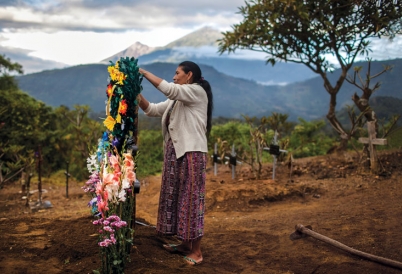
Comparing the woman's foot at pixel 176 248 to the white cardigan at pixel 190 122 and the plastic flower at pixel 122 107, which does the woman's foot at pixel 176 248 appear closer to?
the white cardigan at pixel 190 122

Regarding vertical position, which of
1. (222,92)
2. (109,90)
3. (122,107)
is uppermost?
(222,92)

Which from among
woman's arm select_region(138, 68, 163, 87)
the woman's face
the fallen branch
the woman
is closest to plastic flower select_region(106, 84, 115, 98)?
woman's arm select_region(138, 68, 163, 87)

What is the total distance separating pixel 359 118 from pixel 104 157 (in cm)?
691

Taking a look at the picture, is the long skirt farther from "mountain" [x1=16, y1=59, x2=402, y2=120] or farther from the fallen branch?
"mountain" [x1=16, y1=59, x2=402, y2=120]

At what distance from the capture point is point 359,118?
9070 millimetres

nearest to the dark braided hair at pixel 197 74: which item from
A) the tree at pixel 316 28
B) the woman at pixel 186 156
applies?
the woman at pixel 186 156

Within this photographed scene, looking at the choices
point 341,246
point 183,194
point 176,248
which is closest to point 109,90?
point 183,194

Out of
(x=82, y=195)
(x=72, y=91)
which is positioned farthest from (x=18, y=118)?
(x=72, y=91)

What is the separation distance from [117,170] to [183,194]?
1105mm

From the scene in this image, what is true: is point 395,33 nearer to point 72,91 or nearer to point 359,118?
point 359,118

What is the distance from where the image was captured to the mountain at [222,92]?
2180 inches

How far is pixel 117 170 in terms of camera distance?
334 centimetres

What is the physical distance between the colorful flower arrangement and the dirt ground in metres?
0.39

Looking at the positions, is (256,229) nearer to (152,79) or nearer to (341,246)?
(341,246)
